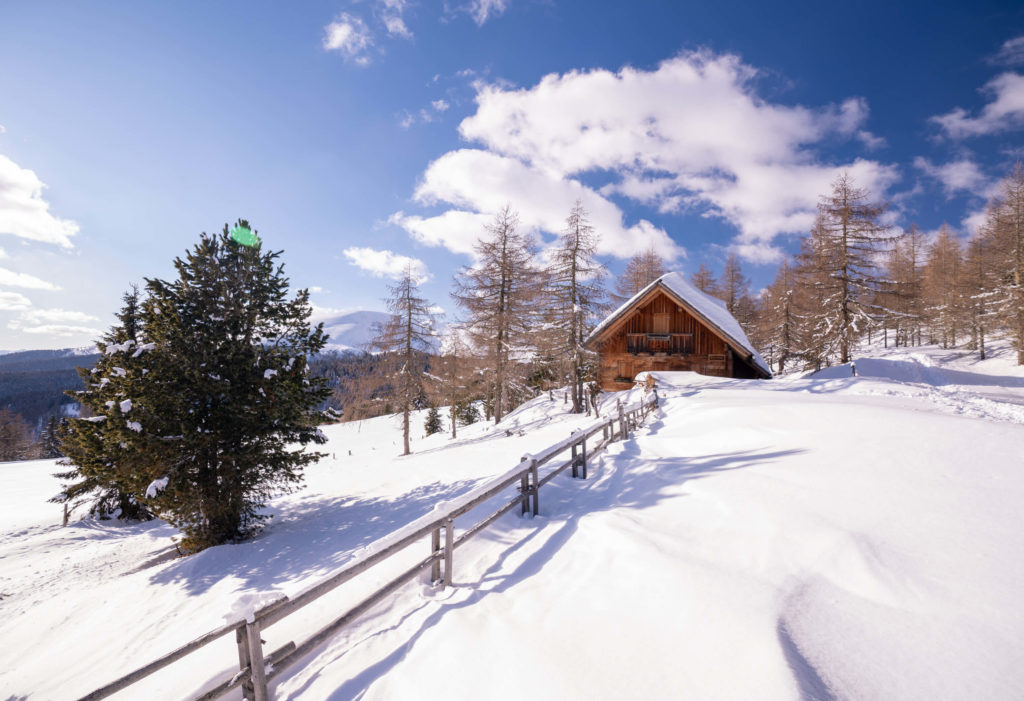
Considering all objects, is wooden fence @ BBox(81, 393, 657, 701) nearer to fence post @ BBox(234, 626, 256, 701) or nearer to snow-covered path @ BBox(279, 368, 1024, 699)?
fence post @ BBox(234, 626, 256, 701)

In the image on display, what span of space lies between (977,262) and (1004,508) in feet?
127

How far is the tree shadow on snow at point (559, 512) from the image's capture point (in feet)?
11.3

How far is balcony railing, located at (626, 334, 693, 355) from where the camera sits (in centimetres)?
2052

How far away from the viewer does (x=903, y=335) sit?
42438 millimetres

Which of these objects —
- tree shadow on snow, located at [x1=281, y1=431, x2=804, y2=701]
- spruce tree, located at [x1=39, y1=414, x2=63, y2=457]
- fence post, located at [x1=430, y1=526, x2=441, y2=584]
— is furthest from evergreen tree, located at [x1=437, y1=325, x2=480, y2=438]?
spruce tree, located at [x1=39, y1=414, x2=63, y2=457]

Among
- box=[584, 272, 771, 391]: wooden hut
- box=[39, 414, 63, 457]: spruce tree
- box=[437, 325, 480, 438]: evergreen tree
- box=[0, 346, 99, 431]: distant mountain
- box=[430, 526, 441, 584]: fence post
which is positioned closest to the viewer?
box=[430, 526, 441, 584]: fence post

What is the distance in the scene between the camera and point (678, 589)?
3.88 meters

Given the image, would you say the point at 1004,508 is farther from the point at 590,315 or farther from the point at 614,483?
the point at 590,315

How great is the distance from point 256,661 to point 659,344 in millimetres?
20836

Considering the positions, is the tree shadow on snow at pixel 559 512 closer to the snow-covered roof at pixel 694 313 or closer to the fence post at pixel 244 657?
the fence post at pixel 244 657

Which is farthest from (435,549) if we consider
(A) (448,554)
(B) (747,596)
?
(B) (747,596)

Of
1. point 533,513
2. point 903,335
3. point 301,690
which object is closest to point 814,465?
point 533,513

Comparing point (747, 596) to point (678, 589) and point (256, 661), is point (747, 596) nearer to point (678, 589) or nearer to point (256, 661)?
point (678, 589)

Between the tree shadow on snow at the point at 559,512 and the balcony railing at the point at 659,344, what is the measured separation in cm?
1218
